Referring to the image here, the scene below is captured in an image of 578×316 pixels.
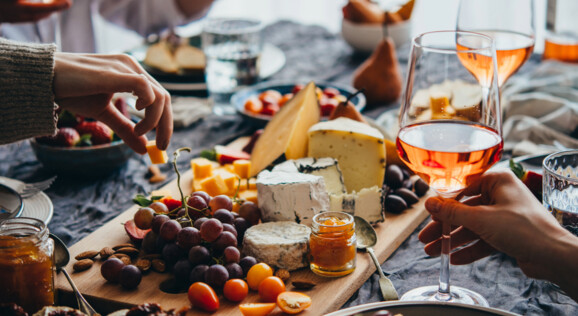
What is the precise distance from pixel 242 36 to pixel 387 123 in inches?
20.4

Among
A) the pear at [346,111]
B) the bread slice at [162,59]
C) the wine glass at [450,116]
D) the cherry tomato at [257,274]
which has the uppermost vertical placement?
the wine glass at [450,116]

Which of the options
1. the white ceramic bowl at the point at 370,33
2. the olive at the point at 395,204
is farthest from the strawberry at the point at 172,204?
the white ceramic bowl at the point at 370,33

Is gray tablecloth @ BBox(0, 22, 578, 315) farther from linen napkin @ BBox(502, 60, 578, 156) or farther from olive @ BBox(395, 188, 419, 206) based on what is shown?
linen napkin @ BBox(502, 60, 578, 156)

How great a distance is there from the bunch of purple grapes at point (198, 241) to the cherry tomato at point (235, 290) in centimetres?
2

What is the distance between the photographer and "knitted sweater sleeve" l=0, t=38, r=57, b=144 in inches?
37.9

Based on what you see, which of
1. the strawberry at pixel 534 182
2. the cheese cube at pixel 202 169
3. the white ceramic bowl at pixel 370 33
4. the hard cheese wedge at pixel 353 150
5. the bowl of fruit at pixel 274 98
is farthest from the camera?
the white ceramic bowl at pixel 370 33

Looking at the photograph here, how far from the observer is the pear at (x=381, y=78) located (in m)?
1.80

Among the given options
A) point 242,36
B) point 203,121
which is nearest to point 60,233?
point 203,121

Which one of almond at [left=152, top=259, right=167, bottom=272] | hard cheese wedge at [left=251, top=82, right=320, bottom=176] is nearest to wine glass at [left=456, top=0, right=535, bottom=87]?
hard cheese wedge at [left=251, top=82, right=320, bottom=176]

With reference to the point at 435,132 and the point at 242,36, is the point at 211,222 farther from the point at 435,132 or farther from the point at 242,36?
the point at 242,36

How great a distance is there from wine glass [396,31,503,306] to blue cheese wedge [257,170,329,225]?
292 mm

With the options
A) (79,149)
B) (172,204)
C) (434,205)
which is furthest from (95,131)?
(434,205)

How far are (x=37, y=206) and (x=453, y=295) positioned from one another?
814 mm

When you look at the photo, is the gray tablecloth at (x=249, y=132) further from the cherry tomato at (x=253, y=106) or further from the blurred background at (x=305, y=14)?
the blurred background at (x=305, y=14)
